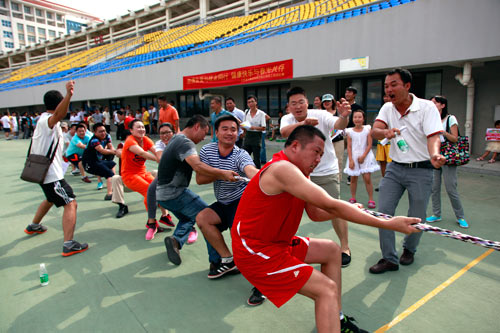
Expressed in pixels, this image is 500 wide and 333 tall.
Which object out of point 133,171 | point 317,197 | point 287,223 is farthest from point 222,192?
point 133,171

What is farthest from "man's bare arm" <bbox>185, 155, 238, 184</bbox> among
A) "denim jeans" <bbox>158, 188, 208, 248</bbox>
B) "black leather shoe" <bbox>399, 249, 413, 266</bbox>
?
"black leather shoe" <bbox>399, 249, 413, 266</bbox>

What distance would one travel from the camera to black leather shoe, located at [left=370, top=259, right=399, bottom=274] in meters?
3.10

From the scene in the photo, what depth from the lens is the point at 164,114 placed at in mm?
7773

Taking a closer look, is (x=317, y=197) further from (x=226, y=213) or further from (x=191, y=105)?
(x=191, y=105)

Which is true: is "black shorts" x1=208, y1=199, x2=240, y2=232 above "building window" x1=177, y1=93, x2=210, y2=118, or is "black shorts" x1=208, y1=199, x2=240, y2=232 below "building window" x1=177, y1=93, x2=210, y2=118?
below

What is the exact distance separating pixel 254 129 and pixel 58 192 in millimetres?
4263

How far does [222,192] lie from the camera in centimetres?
326

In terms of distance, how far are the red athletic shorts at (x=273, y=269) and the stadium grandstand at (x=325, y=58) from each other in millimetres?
7554

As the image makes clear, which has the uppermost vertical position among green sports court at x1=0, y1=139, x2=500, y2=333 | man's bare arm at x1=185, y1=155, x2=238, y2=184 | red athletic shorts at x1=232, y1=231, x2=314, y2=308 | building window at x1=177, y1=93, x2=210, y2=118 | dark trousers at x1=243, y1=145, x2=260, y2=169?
building window at x1=177, y1=93, x2=210, y2=118

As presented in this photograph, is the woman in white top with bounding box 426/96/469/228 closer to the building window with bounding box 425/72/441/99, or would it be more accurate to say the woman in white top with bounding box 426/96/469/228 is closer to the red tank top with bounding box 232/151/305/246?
the red tank top with bounding box 232/151/305/246

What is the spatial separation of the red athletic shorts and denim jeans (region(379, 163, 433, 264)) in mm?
1499

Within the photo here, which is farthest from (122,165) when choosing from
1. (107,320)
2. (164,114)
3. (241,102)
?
(241,102)

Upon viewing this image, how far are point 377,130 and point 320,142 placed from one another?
1462mm

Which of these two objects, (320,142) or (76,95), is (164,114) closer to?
(320,142)
